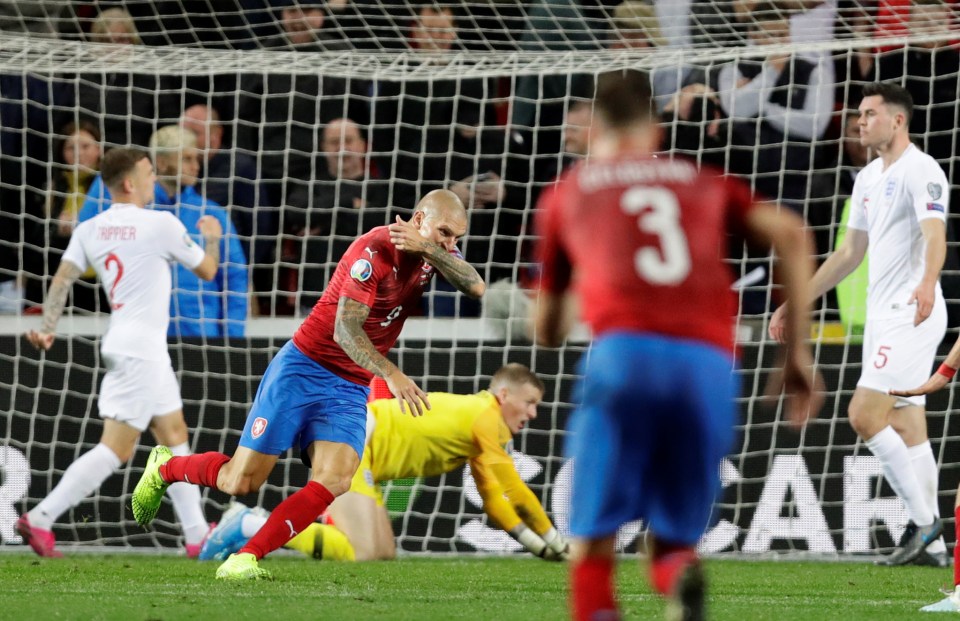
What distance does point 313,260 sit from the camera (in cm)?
950

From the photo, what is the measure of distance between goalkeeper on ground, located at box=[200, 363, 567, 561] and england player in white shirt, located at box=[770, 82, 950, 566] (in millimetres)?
1659

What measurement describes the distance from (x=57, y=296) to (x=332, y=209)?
2099 millimetres

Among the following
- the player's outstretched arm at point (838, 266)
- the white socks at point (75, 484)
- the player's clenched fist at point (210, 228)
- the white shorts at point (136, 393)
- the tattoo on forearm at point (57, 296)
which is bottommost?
the white socks at point (75, 484)

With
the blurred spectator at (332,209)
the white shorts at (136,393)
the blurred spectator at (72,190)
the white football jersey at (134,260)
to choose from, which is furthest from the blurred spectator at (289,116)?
the white shorts at (136,393)

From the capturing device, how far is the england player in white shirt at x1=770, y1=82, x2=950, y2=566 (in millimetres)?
Answer: 7309

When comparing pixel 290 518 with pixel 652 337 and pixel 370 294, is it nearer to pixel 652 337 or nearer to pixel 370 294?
pixel 370 294

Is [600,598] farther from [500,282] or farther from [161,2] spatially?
[161,2]

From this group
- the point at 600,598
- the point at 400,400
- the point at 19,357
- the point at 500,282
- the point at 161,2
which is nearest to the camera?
the point at 600,598

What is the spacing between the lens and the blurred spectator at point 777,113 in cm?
932

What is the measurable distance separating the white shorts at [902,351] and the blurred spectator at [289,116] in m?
3.89

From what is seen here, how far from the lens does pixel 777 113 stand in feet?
30.9

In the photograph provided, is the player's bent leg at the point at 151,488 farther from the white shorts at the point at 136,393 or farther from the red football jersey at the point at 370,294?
the white shorts at the point at 136,393

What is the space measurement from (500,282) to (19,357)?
291 centimetres

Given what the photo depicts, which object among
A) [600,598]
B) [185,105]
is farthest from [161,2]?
[600,598]
